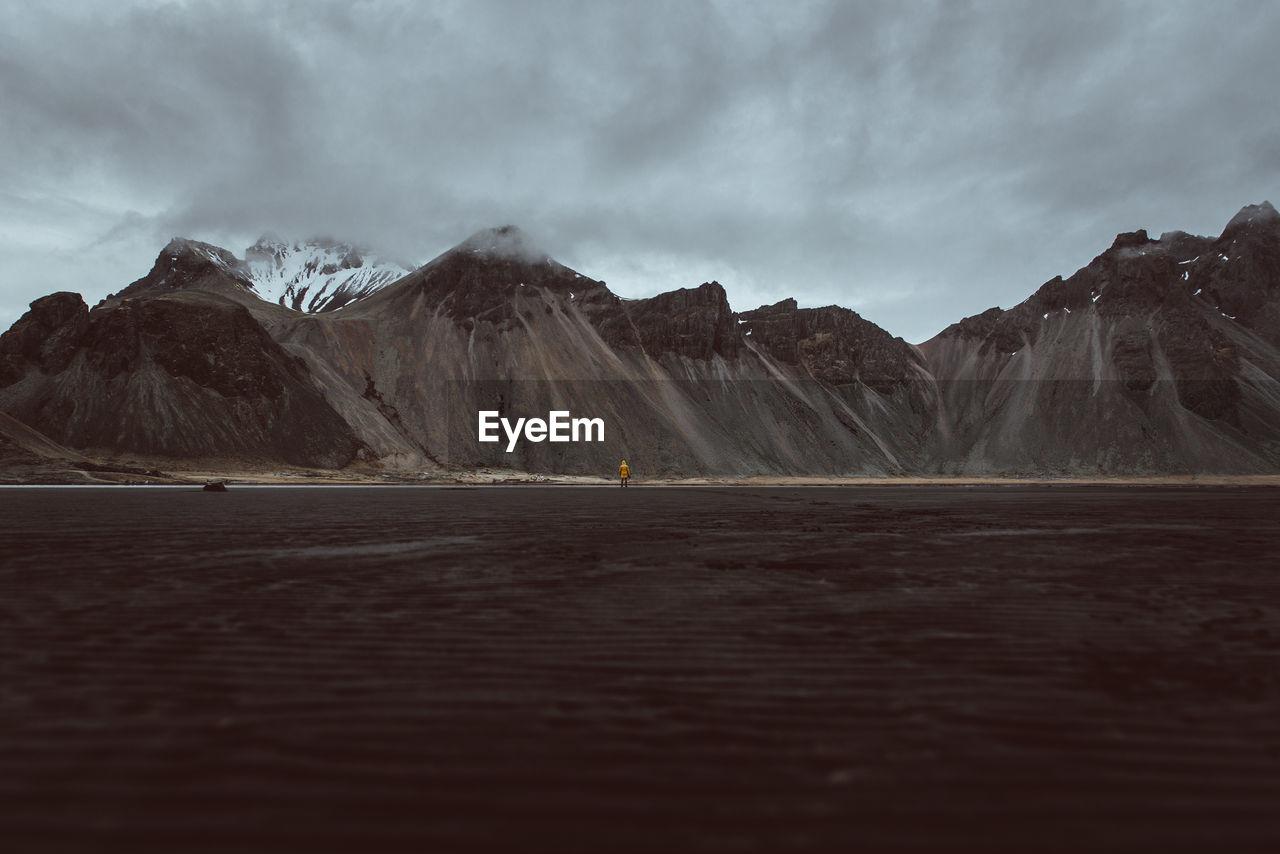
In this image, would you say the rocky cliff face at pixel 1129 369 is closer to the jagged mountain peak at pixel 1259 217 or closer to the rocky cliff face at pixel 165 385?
the jagged mountain peak at pixel 1259 217

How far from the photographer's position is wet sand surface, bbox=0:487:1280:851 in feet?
15.6

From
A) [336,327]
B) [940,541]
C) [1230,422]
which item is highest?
[336,327]

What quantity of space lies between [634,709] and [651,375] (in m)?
140

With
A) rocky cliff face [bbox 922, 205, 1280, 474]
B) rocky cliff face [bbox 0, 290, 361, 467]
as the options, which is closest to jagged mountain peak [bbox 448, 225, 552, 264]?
rocky cliff face [bbox 0, 290, 361, 467]

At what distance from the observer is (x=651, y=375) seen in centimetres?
14612

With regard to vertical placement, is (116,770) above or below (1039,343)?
below

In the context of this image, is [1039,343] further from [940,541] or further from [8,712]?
[8,712]

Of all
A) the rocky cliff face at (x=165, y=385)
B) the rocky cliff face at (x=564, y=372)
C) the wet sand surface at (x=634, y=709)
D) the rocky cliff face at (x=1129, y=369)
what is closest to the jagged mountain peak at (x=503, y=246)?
the rocky cliff face at (x=564, y=372)

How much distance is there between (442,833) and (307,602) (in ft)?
31.3

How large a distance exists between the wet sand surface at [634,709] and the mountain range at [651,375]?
3573 inches

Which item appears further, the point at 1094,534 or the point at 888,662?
the point at 1094,534

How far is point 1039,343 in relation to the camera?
176750 millimetres

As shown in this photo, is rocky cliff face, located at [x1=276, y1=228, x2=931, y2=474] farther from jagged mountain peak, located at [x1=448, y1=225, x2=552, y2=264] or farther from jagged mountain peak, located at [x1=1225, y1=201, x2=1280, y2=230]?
jagged mountain peak, located at [x1=1225, y1=201, x2=1280, y2=230]

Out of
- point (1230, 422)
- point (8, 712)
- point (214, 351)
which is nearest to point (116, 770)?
point (8, 712)
